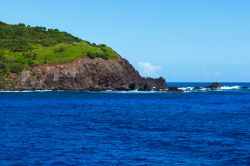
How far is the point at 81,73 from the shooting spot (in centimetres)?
19488

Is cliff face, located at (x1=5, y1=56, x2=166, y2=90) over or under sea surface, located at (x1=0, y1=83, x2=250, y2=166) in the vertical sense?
over

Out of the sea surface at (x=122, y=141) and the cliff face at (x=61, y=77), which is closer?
the sea surface at (x=122, y=141)

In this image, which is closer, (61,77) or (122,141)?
(122,141)

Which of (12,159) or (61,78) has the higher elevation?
(61,78)

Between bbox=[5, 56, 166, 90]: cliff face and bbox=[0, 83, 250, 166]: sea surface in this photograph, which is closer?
bbox=[0, 83, 250, 166]: sea surface

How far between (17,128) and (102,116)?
24846 millimetres

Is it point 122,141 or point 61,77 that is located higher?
point 61,77

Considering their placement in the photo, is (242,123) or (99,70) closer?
(242,123)

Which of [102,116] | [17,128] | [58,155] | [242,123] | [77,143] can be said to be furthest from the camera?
[102,116]

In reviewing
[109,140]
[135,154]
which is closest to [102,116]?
[109,140]

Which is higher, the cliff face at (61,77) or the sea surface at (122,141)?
the cliff face at (61,77)

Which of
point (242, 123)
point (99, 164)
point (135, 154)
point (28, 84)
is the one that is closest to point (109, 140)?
point (135, 154)

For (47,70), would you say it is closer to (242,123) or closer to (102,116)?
(102,116)

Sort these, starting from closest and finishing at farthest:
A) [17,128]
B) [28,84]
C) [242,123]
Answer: [17,128]
[242,123]
[28,84]
